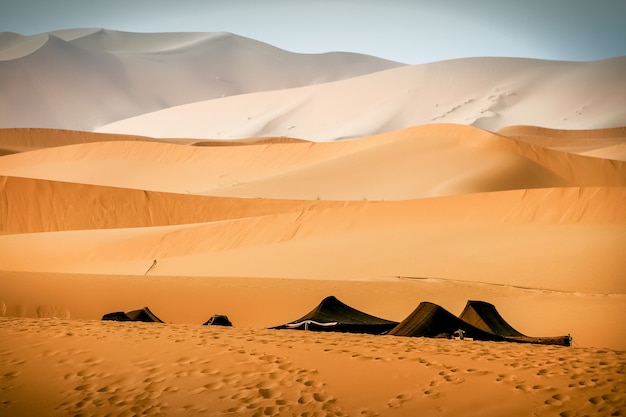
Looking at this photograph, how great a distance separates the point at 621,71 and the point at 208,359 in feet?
289

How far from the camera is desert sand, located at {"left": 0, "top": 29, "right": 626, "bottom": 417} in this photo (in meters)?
7.30

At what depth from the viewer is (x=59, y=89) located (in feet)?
394

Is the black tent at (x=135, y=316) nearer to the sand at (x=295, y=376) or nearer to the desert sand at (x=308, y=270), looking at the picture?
the desert sand at (x=308, y=270)

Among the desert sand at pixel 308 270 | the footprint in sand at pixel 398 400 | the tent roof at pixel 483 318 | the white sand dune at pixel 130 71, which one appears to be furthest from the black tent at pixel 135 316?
the white sand dune at pixel 130 71

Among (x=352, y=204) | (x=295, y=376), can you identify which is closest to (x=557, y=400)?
(x=295, y=376)

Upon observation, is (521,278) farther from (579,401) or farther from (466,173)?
(466,173)

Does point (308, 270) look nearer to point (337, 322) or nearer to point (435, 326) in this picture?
point (337, 322)

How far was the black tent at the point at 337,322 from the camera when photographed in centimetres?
1256

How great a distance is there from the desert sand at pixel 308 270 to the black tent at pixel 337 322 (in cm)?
205

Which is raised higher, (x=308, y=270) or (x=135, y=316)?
(x=308, y=270)

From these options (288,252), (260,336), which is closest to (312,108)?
(288,252)

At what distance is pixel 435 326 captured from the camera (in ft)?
38.0

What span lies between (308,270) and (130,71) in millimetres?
118095

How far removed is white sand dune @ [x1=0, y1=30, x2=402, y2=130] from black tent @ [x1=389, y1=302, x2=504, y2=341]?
105 meters
